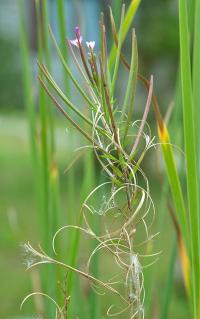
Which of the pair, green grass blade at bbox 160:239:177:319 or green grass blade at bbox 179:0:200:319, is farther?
green grass blade at bbox 160:239:177:319

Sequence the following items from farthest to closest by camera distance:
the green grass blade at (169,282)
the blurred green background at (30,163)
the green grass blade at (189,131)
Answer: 1. the blurred green background at (30,163)
2. the green grass blade at (169,282)
3. the green grass blade at (189,131)

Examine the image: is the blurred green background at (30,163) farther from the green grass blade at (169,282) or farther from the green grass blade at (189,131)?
the green grass blade at (189,131)

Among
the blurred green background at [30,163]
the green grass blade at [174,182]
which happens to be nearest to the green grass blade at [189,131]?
the green grass blade at [174,182]

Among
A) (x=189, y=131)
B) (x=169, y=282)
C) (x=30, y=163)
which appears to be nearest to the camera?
(x=189, y=131)

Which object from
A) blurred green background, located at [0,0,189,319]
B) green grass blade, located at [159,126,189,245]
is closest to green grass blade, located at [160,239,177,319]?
blurred green background, located at [0,0,189,319]

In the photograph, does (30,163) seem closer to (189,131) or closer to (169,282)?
(169,282)

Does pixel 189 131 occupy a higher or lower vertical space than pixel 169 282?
higher

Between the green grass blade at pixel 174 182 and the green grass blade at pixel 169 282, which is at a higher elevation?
the green grass blade at pixel 174 182

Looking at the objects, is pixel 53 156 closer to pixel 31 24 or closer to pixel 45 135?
pixel 45 135

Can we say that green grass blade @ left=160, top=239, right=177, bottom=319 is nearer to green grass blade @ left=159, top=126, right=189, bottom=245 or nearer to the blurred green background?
the blurred green background

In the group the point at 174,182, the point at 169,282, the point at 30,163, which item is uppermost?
the point at 174,182

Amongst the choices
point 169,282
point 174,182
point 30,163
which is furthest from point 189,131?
point 30,163
